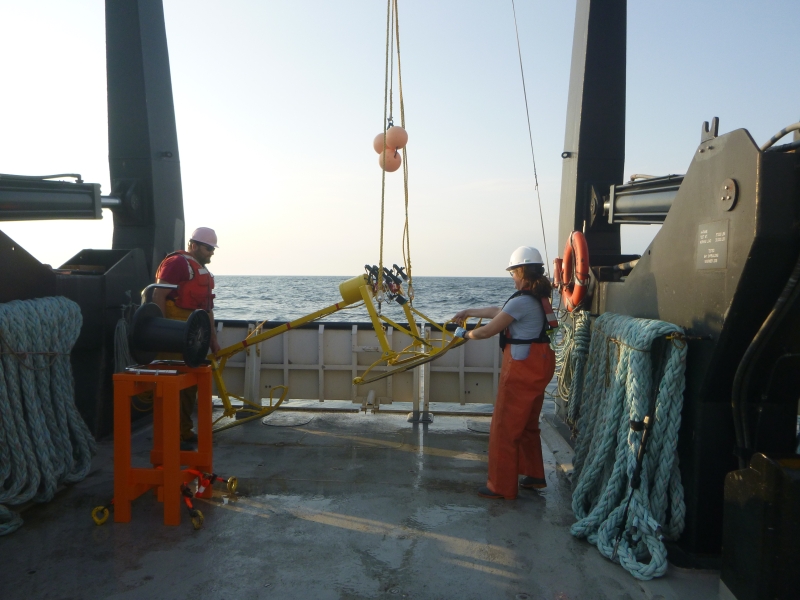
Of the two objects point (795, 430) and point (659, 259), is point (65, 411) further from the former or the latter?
point (795, 430)

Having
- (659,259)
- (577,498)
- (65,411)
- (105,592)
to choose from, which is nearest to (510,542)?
(577,498)

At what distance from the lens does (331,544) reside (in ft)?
11.4

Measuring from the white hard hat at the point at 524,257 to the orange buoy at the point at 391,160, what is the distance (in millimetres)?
2075

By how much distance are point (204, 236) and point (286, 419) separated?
2.15 m

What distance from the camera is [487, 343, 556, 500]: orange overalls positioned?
4.15m

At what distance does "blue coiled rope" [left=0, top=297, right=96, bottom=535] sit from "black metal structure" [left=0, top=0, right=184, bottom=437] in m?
0.70

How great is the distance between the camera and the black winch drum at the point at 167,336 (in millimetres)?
3949

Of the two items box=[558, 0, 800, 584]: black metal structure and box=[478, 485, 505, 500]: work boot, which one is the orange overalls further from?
box=[558, 0, 800, 584]: black metal structure

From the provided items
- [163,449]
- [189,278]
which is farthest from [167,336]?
[189,278]

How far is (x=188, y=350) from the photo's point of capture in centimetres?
393

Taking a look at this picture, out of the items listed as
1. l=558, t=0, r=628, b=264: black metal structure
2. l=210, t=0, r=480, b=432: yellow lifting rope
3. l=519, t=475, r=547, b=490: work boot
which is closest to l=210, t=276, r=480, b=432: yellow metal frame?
l=210, t=0, r=480, b=432: yellow lifting rope

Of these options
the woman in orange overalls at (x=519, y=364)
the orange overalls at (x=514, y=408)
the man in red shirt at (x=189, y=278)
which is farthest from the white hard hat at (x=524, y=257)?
the man in red shirt at (x=189, y=278)

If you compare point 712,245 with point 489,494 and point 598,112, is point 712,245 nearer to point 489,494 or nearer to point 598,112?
point 489,494

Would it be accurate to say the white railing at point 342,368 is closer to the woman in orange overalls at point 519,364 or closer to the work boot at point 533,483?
the work boot at point 533,483
